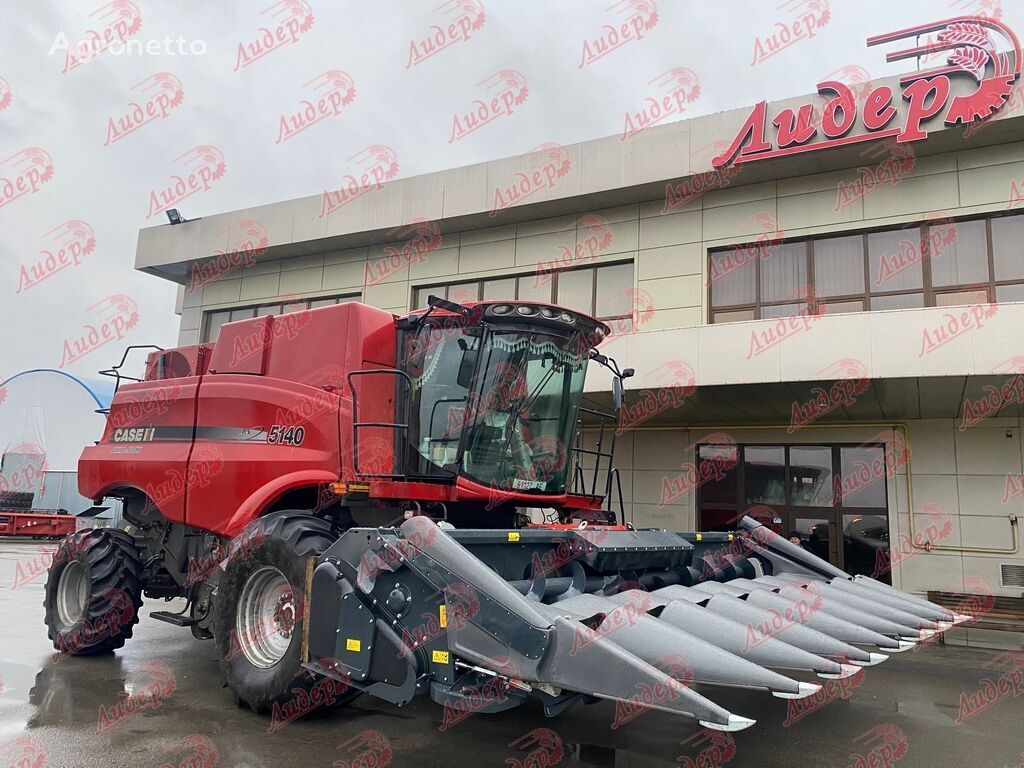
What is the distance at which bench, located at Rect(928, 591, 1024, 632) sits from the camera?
10.9 m

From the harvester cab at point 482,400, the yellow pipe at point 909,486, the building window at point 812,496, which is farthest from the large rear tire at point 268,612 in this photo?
the building window at point 812,496

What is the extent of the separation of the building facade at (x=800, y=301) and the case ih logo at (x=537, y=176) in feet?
0.14

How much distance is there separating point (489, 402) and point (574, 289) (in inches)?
368

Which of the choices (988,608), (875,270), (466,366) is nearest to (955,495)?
(988,608)

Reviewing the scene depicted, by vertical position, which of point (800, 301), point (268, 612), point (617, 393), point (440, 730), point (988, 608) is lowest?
point (440, 730)

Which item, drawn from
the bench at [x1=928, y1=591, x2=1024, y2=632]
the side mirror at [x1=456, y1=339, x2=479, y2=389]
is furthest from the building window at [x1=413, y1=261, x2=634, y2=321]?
the side mirror at [x1=456, y1=339, x2=479, y2=389]

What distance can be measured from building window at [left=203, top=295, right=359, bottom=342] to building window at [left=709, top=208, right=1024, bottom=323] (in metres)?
8.73

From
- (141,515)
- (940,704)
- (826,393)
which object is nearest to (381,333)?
(141,515)

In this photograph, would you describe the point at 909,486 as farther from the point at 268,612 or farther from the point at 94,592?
the point at 94,592

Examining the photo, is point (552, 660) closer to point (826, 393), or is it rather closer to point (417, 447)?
point (417, 447)

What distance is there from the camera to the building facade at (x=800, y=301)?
35.8ft

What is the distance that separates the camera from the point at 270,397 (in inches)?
261

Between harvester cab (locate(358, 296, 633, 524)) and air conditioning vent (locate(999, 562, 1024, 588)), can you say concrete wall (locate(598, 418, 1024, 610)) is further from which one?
harvester cab (locate(358, 296, 633, 524))

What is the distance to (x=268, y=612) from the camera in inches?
220
